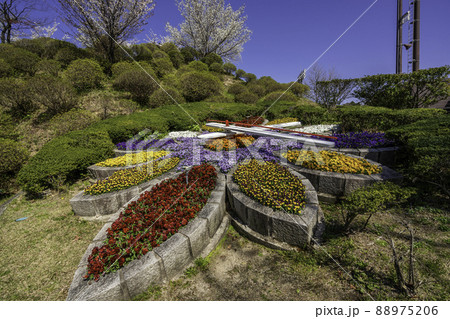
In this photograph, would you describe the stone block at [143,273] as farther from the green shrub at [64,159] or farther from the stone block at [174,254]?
the green shrub at [64,159]

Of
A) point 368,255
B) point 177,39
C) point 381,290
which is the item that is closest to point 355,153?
point 368,255

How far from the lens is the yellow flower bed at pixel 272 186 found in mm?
3561

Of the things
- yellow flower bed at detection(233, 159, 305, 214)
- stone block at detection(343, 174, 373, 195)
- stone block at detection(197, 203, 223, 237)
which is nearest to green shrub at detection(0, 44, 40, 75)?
yellow flower bed at detection(233, 159, 305, 214)

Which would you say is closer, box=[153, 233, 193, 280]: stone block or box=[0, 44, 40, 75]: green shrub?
box=[153, 233, 193, 280]: stone block

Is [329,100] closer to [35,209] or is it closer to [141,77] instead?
[141,77]

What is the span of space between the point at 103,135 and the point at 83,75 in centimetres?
940

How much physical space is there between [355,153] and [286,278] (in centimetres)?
492

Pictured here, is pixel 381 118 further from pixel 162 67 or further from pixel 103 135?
pixel 162 67

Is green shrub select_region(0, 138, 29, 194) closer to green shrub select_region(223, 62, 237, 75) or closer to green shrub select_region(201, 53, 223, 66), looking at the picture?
green shrub select_region(201, 53, 223, 66)

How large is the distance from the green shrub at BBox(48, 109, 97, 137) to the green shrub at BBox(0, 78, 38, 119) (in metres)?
2.72

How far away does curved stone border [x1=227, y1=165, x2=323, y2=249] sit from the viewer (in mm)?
3221

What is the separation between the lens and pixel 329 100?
1528cm

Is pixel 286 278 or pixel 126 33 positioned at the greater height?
pixel 126 33

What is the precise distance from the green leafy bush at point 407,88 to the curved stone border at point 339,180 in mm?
9028
